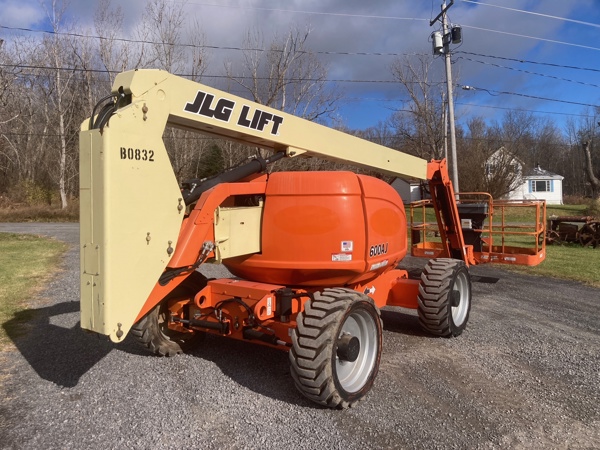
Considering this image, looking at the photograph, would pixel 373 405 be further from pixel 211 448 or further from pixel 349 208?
pixel 349 208

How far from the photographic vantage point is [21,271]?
426 inches

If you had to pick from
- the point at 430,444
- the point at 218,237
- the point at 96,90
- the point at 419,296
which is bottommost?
the point at 430,444

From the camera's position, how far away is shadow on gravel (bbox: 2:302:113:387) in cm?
463

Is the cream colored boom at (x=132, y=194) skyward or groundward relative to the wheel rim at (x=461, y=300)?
skyward

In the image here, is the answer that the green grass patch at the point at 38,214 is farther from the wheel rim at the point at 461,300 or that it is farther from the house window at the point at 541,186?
the house window at the point at 541,186

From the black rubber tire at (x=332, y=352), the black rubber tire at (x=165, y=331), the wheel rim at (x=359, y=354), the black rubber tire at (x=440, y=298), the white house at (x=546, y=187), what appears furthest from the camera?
the white house at (x=546, y=187)

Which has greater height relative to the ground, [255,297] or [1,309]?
[255,297]

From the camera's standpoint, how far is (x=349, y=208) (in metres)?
4.33

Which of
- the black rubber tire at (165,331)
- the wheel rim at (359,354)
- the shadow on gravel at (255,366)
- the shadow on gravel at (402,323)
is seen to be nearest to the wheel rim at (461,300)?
the shadow on gravel at (402,323)

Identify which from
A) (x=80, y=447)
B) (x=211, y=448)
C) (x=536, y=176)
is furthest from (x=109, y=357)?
(x=536, y=176)

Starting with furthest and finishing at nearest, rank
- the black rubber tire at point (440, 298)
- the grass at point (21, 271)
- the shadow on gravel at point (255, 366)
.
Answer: the grass at point (21, 271), the black rubber tire at point (440, 298), the shadow on gravel at point (255, 366)

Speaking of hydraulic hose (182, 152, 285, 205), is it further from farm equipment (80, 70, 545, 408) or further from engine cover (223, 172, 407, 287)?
engine cover (223, 172, 407, 287)

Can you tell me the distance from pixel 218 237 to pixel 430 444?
7.39 ft

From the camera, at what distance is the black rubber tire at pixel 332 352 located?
358 cm
